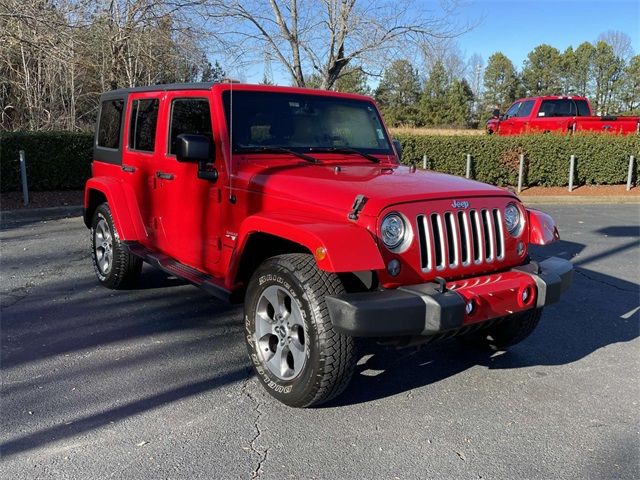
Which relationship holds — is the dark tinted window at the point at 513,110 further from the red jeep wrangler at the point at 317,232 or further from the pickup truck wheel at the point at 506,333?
the pickup truck wheel at the point at 506,333

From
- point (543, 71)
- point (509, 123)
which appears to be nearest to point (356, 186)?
point (509, 123)

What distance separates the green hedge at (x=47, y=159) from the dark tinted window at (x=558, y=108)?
12.6 metres

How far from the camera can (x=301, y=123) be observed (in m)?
4.51

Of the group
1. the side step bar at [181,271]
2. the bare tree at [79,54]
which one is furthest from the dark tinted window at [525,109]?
the side step bar at [181,271]

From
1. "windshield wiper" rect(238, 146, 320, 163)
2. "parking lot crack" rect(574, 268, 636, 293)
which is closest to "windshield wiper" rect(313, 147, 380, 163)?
"windshield wiper" rect(238, 146, 320, 163)

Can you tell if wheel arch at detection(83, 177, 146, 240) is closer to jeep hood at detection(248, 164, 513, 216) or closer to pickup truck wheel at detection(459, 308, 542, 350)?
jeep hood at detection(248, 164, 513, 216)

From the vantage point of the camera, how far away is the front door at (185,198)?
4.28 meters

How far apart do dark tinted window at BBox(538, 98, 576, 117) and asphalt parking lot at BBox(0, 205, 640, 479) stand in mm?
12902

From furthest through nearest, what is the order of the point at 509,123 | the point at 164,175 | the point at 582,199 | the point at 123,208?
the point at 509,123
the point at 582,199
the point at 123,208
the point at 164,175

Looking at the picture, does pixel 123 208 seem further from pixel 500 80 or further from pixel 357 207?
pixel 500 80

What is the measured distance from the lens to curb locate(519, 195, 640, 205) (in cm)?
1382

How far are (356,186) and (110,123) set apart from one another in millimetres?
3540

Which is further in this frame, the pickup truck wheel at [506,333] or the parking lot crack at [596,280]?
the parking lot crack at [596,280]

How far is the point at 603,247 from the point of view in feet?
27.4
